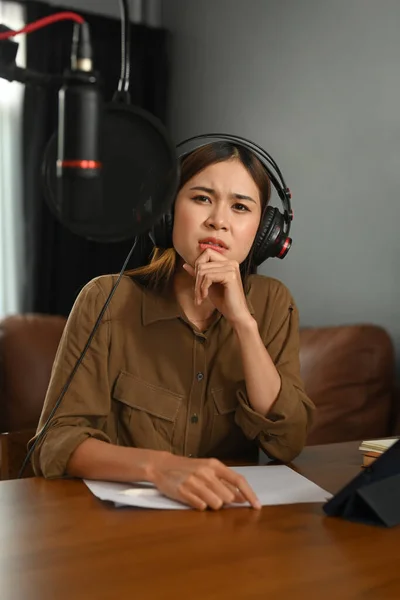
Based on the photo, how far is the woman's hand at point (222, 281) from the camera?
1354 millimetres

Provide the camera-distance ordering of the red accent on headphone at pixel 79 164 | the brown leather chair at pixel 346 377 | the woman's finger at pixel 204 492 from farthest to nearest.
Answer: the brown leather chair at pixel 346 377 < the woman's finger at pixel 204 492 < the red accent on headphone at pixel 79 164

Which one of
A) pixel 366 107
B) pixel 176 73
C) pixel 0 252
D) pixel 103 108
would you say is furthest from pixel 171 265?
pixel 176 73

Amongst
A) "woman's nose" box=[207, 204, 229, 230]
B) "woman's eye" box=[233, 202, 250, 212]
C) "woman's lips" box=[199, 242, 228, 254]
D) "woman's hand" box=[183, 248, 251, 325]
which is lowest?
"woman's hand" box=[183, 248, 251, 325]

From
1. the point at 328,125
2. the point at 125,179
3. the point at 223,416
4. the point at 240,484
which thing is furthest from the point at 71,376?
the point at 328,125

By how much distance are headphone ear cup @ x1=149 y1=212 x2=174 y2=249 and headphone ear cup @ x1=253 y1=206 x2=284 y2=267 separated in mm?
166

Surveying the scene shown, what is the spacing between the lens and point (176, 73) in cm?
358

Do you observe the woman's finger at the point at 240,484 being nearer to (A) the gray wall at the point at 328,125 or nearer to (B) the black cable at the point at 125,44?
(B) the black cable at the point at 125,44

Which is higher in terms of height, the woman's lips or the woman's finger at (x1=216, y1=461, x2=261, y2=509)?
the woman's lips

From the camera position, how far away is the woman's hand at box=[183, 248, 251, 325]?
1.35 meters

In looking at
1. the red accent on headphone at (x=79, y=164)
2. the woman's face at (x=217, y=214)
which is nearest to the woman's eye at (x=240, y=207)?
the woman's face at (x=217, y=214)

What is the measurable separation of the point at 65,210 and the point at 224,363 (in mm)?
856

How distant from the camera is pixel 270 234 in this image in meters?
1.45

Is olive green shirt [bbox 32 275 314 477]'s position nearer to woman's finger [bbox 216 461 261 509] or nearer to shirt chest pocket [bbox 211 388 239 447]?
shirt chest pocket [bbox 211 388 239 447]

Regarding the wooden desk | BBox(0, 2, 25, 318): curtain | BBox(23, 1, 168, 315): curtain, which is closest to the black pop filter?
the wooden desk
